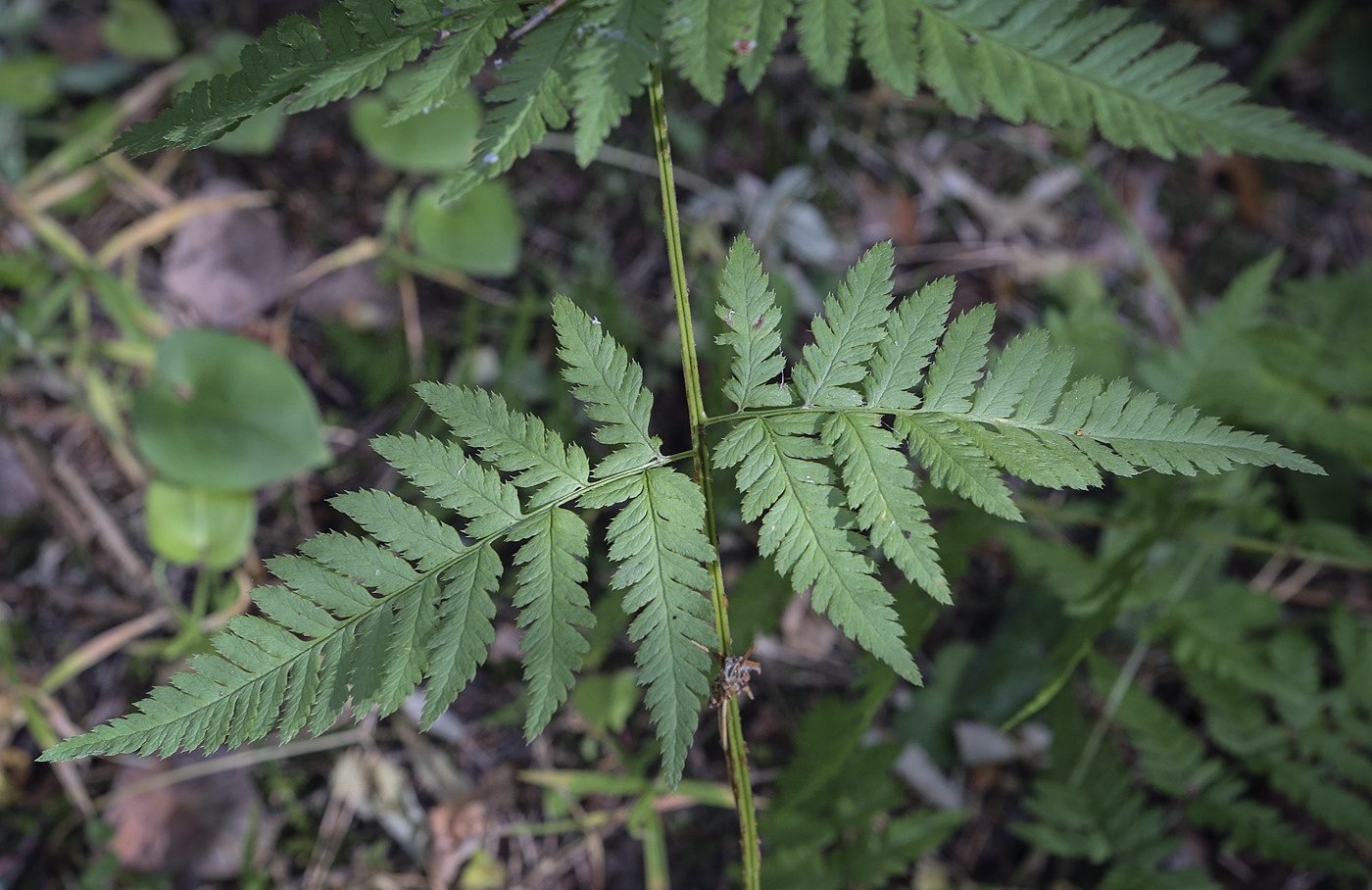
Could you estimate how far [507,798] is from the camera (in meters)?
2.70

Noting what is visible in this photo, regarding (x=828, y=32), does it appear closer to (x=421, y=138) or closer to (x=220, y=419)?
(x=421, y=138)

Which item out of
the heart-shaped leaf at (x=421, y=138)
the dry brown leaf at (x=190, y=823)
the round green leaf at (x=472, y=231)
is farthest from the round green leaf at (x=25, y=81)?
the dry brown leaf at (x=190, y=823)

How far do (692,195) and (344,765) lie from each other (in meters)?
2.57

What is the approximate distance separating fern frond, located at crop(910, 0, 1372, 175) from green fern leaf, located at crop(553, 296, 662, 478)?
855 mm

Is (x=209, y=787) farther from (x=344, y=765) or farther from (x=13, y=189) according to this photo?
(x=13, y=189)

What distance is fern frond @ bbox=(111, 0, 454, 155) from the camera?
1.34 metres

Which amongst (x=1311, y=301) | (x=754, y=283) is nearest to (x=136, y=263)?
(x=754, y=283)

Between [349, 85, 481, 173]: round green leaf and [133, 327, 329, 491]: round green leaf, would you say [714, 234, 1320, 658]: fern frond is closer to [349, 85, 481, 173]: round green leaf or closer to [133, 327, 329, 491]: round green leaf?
[133, 327, 329, 491]: round green leaf

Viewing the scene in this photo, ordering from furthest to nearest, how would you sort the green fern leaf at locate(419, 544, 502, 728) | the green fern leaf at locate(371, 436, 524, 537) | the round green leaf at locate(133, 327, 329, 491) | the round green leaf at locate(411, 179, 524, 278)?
1. the round green leaf at locate(411, 179, 524, 278)
2. the round green leaf at locate(133, 327, 329, 491)
3. the green fern leaf at locate(371, 436, 524, 537)
4. the green fern leaf at locate(419, 544, 502, 728)

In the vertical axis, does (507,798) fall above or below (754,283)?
below

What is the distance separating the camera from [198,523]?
8.46 ft

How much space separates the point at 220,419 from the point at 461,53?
1680 mm

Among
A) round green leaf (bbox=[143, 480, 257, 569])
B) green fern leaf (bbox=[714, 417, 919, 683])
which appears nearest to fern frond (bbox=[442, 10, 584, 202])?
green fern leaf (bbox=[714, 417, 919, 683])

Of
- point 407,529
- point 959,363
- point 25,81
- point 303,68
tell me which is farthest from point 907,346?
point 25,81
